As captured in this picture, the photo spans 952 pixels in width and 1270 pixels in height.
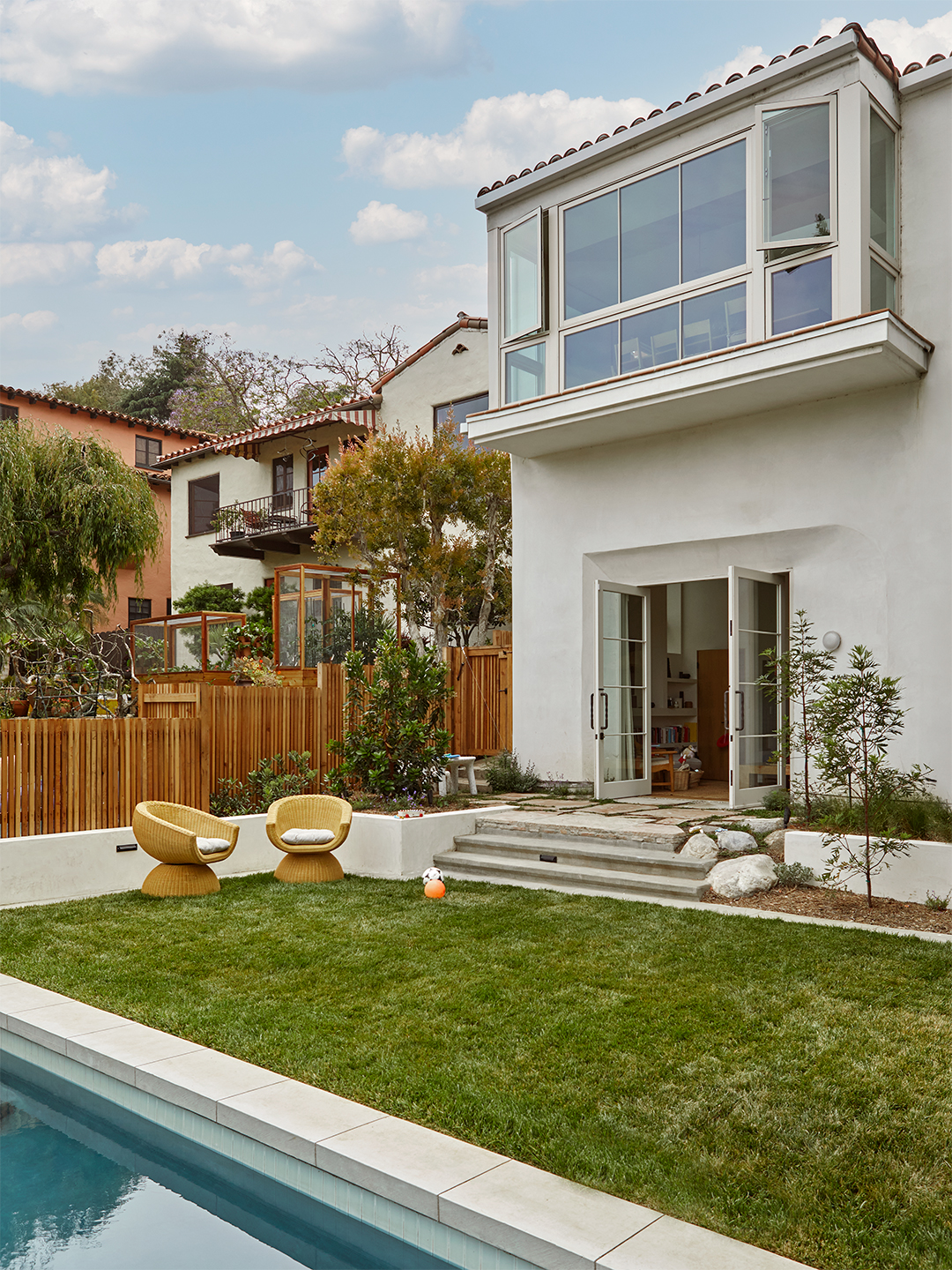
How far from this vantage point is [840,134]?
8.92m

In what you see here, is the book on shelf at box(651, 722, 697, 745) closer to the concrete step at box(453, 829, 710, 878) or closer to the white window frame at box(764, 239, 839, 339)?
the concrete step at box(453, 829, 710, 878)

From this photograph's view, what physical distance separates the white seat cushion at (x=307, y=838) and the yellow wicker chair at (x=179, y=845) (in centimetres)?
47

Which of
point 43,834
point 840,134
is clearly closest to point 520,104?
point 840,134

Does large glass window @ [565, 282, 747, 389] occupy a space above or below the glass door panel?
above

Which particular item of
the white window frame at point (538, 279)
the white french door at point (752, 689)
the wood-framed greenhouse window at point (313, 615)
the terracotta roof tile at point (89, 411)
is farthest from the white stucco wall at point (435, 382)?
the white french door at point (752, 689)

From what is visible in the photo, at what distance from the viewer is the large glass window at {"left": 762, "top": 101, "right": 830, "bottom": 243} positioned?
9.09 metres

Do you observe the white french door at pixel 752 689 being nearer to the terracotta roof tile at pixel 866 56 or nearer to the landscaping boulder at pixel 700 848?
the landscaping boulder at pixel 700 848

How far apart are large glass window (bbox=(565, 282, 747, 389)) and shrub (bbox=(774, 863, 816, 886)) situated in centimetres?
528

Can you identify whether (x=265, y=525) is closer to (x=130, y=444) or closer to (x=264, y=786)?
(x=130, y=444)

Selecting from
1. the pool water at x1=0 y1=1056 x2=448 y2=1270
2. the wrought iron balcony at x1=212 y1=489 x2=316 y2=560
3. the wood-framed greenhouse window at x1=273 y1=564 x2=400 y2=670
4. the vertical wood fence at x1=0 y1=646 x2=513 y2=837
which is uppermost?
the wrought iron balcony at x1=212 y1=489 x2=316 y2=560

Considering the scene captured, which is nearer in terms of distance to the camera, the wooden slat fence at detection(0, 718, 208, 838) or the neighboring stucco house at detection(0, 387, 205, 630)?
the wooden slat fence at detection(0, 718, 208, 838)

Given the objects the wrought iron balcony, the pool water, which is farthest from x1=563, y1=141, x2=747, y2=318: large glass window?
the wrought iron balcony

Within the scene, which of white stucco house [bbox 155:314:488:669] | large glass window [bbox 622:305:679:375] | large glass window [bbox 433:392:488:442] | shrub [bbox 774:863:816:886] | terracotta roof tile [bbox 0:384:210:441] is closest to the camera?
shrub [bbox 774:863:816:886]

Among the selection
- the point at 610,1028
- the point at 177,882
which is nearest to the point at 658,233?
the point at 177,882
